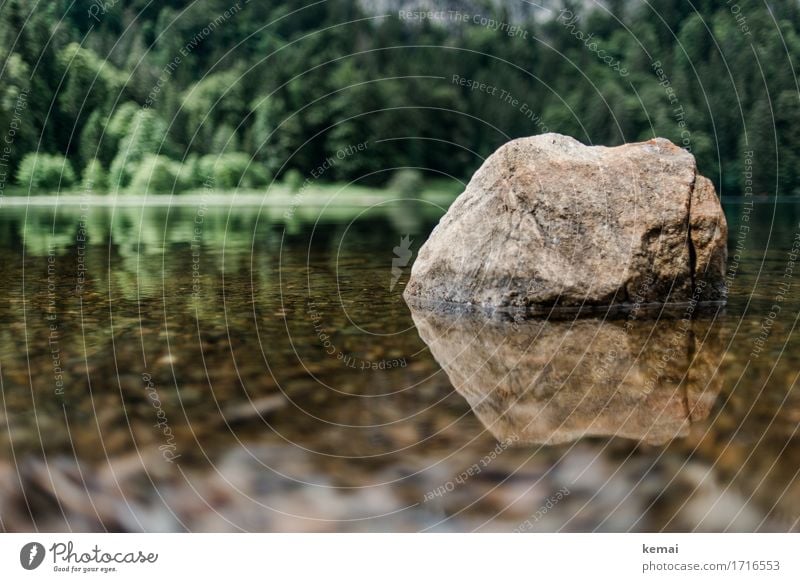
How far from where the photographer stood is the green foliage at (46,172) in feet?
143

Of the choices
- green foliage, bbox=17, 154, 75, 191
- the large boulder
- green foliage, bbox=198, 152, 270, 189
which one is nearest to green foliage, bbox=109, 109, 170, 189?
green foliage, bbox=17, 154, 75, 191

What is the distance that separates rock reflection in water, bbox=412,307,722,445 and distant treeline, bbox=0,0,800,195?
32.9m

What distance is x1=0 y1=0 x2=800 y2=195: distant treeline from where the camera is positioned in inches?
1871

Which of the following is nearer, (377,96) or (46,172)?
(46,172)

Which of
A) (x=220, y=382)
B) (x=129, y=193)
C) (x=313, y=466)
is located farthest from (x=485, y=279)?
(x=129, y=193)

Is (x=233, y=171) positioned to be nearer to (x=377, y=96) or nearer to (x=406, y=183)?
(x=406, y=183)

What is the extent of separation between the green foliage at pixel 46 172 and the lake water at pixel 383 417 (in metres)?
37.6

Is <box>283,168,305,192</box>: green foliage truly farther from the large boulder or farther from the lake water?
the large boulder

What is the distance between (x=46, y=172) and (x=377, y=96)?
80.3 ft

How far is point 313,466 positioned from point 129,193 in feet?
152

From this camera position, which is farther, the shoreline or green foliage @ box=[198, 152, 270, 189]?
green foliage @ box=[198, 152, 270, 189]

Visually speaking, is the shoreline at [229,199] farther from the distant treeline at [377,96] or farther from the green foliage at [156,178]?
the distant treeline at [377,96]

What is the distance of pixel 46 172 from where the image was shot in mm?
44219

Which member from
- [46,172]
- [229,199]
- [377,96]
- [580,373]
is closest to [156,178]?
[229,199]
